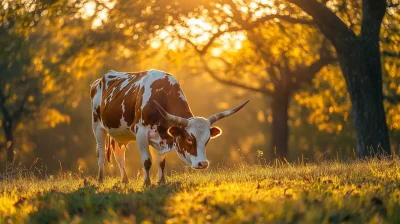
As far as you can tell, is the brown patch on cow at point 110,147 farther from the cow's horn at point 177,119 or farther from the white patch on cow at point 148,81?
the cow's horn at point 177,119

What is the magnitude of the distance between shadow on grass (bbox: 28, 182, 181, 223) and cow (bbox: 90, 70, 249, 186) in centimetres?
203

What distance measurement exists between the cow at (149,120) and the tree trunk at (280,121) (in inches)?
540

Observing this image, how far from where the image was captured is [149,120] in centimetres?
1202

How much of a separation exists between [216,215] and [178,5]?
38.3 ft

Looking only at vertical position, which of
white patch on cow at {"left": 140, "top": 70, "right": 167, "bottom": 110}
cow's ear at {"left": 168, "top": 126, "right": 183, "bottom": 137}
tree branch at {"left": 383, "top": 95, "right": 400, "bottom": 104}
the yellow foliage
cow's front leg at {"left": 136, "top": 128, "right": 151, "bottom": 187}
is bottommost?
tree branch at {"left": 383, "top": 95, "right": 400, "bottom": 104}

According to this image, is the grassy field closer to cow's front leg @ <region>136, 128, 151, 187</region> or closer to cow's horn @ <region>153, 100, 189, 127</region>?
cow's horn @ <region>153, 100, 189, 127</region>

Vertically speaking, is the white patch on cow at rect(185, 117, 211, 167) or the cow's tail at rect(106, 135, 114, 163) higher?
the white patch on cow at rect(185, 117, 211, 167)

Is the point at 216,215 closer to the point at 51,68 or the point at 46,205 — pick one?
the point at 46,205

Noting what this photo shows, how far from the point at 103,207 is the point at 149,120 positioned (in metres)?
4.12

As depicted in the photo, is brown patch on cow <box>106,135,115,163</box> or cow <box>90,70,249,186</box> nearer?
cow <box>90,70,249,186</box>

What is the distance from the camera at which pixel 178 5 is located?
18094 millimetres

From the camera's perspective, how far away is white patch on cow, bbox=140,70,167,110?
12.3 m

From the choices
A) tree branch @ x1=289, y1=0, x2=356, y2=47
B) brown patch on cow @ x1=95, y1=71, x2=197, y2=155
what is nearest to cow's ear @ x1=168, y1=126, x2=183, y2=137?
brown patch on cow @ x1=95, y1=71, x2=197, y2=155

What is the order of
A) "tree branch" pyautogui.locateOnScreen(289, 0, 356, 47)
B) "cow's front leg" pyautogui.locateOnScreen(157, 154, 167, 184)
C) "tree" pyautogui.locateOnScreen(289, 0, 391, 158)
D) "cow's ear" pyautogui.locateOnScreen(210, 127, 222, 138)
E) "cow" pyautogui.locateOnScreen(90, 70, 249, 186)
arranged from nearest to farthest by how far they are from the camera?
"cow" pyautogui.locateOnScreen(90, 70, 249, 186)
"cow's ear" pyautogui.locateOnScreen(210, 127, 222, 138)
"cow's front leg" pyautogui.locateOnScreen(157, 154, 167, 184)
"tree branch" pyautogui.locateOnScreen(289, 0, 356, 47)
"tree" pyautogui.locateOnScreen(289, 0, 391, 158)
